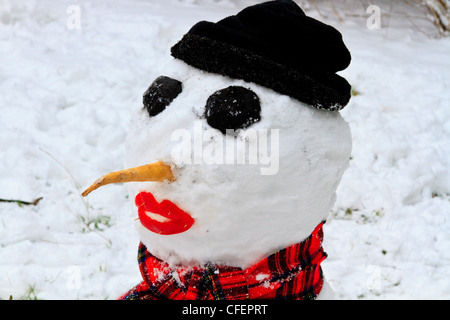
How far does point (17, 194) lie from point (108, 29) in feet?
6.13

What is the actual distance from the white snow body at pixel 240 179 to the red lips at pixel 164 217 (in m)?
0.02

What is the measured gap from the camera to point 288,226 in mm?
1521

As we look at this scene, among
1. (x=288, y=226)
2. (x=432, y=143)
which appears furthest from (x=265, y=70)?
(x=432, y=143)

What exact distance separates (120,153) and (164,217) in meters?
1.77

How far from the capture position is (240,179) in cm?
142

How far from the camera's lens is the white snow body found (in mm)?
1427

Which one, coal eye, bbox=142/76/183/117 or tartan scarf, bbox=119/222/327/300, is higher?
coal eye, bbox=142/76/183/117

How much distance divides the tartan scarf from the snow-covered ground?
0.77 m

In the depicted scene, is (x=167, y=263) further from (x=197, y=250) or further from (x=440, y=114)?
(x=440, y=114)
